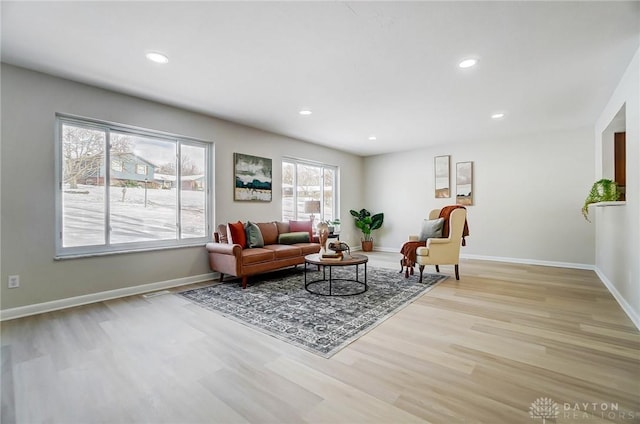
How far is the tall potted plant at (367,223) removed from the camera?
24.3 feet

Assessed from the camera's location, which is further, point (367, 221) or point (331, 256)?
point (367, 221)

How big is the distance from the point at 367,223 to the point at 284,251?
3411 millimetres

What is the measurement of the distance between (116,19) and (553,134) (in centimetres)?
679

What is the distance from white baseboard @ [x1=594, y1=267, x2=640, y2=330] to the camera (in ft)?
8.67

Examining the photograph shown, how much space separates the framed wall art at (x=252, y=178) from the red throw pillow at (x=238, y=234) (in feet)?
2.35

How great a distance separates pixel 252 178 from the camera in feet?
16.9

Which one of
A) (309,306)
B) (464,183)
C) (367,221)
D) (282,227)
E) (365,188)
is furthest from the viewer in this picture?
(365,188)

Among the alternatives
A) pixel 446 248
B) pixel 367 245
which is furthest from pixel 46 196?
pixel 367 245

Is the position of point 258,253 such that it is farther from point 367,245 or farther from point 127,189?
point 367,245

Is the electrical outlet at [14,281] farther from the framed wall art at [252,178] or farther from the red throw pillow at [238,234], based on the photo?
the framed wall art at [252,178]

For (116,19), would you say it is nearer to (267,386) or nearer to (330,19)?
(330,19)

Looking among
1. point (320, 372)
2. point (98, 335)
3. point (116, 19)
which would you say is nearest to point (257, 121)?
point (116, 19)

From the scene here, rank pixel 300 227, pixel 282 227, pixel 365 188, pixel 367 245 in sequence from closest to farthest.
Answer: pixel 282 227
pixel 300 227
pixel 367 245
pixel 365 188

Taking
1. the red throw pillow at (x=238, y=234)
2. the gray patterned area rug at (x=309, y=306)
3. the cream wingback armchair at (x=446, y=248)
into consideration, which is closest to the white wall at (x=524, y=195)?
the cream wingback armchair at (x=446, y=248)
